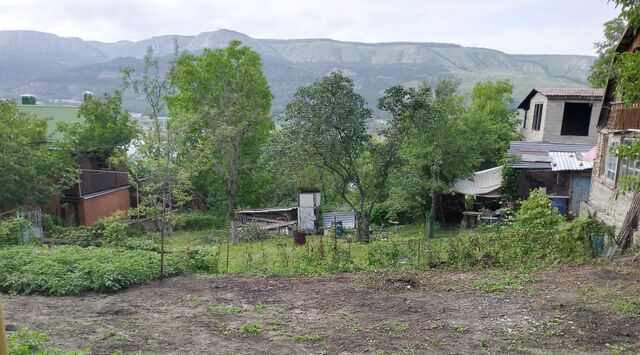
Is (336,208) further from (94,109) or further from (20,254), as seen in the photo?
(20,254)

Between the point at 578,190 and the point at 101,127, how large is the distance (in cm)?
2497

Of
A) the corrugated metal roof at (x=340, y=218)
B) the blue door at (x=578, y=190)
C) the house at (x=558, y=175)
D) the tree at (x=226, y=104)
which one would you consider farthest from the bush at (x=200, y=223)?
the blue door at (x=578, y=190)

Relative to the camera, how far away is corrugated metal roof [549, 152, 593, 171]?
1997cm

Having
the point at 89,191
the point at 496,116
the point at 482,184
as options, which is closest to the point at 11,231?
the point at 89,191

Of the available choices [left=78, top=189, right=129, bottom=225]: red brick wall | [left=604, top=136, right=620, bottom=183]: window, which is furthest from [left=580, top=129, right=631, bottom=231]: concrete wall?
[left=78, top=189, right=129, bottom=225]: red brick wall

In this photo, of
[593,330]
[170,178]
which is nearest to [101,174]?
[170,178]

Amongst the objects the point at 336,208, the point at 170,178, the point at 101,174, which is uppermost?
the point at 170,178

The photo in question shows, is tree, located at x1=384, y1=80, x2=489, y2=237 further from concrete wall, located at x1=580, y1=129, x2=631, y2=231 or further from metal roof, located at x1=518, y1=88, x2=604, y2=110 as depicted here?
metal roof, located at x1=518, y1=88, x2=604, y2=110

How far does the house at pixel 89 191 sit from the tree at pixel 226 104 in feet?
19.1

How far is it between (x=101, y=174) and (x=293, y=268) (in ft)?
64.2

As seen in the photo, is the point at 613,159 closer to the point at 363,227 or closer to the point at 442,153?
the point at 442,153

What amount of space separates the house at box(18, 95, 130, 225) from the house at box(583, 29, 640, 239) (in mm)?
24508

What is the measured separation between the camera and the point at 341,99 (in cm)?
1616

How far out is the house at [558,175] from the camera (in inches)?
806
